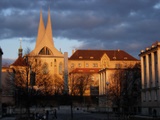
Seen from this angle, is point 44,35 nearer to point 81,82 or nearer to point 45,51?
point 45,51

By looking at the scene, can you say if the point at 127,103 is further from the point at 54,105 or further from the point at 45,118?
the point at 54,105

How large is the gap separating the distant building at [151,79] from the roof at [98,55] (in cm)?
8207

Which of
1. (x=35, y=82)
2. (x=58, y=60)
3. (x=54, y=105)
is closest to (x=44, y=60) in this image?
(x=58, y=60)

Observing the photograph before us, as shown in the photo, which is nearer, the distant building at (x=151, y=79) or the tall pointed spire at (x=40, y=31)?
the distant building at (x=151, y=79)

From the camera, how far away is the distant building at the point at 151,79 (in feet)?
237

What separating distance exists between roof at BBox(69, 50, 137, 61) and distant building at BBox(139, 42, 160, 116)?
82.1 meters

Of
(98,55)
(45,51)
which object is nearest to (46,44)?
(45,51)

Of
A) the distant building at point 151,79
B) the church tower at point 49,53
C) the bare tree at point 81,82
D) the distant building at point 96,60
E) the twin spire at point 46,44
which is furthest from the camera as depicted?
the twin spire at point 46,44

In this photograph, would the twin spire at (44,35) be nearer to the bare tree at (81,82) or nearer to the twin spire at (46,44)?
the twin spire at (46,44)

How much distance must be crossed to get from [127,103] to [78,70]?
88.7 meters

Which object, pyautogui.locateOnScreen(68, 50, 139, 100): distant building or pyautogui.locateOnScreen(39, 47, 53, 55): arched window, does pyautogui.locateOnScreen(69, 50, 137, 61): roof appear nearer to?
pyautogui.locateOnScreen(68, 50, 139, 100): distant building

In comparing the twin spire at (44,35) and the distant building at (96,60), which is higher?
the twin spire at (44,35)

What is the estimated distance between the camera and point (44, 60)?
530 feet

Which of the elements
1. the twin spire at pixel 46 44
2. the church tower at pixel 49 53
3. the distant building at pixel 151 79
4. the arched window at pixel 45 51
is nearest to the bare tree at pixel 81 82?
the church tower at pixel 49 53
